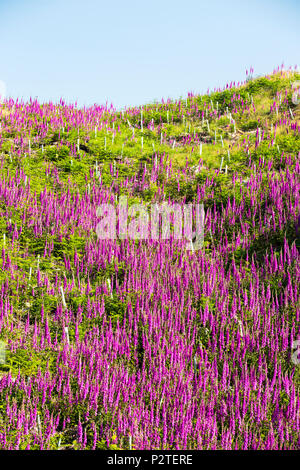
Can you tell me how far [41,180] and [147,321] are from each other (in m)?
4.95

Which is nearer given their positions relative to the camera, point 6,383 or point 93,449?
point 93,449

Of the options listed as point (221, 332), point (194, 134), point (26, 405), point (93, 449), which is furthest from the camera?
point (194, 134)

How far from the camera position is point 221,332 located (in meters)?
4.87

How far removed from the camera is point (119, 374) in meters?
4.34

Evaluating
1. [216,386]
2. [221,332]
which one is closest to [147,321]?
[221,332]

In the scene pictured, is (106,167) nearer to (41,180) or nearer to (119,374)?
(41,180)

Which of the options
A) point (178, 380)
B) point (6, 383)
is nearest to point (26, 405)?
point (6, 383)

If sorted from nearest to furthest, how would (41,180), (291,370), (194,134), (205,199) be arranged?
(291,370)
(205,199)
(41,180)
(194,134)

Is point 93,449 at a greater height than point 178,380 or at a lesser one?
lesser

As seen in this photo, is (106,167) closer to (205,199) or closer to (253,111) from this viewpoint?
(205,199)
